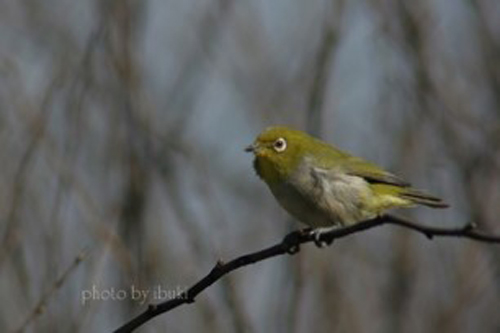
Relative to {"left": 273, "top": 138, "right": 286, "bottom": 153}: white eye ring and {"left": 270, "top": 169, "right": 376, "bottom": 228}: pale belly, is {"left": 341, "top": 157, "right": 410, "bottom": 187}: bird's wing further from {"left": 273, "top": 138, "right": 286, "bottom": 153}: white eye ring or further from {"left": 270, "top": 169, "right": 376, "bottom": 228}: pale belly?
{"left": 273, "top": 138, "right": 286, "bottom": 153}: white eye ring

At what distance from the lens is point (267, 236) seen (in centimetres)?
645

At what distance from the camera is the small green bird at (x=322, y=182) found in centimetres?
452

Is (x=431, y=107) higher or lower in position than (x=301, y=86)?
lower

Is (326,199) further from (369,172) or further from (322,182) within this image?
(369,172)

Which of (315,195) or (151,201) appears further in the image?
(151,201)

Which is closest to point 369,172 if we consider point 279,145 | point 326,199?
point 326,199

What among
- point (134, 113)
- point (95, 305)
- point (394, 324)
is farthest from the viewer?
point (394, 324)

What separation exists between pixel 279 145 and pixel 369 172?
484 mm

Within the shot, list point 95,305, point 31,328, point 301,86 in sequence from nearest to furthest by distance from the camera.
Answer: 1. point 31,328
2. point 95,305
3. point 301,86

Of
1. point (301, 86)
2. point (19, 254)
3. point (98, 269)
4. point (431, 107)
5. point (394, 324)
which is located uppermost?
point (301, 86)

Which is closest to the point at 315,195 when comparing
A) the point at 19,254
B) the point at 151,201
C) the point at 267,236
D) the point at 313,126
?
the point at 313,126

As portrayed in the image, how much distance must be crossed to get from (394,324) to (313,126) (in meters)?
1.57

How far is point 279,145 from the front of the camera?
4.83m

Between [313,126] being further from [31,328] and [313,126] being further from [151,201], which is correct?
[31,328]
